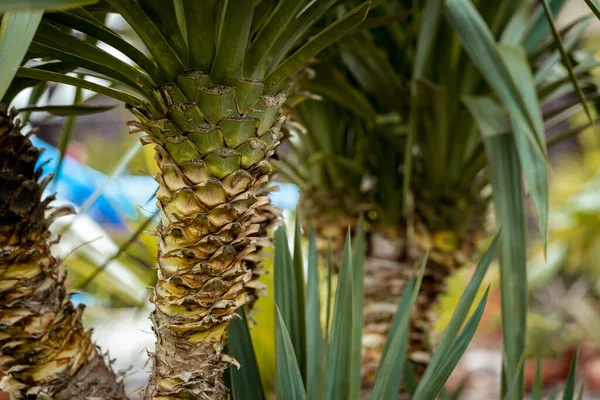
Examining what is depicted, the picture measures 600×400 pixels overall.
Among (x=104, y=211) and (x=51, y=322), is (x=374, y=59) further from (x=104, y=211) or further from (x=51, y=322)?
(x=104, y=211)

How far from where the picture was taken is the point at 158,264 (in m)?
0.40

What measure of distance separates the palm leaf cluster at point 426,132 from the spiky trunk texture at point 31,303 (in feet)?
1.06

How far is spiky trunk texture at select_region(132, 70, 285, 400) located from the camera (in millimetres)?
364

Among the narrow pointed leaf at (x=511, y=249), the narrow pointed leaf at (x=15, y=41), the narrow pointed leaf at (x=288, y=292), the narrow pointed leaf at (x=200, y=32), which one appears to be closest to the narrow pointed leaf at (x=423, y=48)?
the narrow pointed leaf at (x=511, y=249)

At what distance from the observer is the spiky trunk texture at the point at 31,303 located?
1.38 feet

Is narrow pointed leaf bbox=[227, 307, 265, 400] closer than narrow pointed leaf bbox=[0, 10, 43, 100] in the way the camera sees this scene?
No

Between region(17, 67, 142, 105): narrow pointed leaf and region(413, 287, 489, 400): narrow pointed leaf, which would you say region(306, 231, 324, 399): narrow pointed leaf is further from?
region(17, 67, 142, 105): narrow pointed leaf

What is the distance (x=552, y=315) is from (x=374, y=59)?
2.75 meters

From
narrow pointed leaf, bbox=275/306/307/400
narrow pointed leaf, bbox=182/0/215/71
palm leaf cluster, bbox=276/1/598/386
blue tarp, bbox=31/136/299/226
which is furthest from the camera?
blue tarp, bbox=31/136/299/226

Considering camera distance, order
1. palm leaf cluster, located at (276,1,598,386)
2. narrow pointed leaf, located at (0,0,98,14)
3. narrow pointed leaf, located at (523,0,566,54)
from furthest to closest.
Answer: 1. narrow pointed leaf, located at (523,0,566,54)
2. palm leaf cluster, located at (276,1,598,386)
3. narrow pointed leaf, located at (0,0,98,14)

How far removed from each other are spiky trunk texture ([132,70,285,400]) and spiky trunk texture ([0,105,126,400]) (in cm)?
11

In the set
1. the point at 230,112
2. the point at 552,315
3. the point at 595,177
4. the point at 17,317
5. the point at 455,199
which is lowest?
the point at 17,317

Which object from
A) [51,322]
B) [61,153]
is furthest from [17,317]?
[61,153]

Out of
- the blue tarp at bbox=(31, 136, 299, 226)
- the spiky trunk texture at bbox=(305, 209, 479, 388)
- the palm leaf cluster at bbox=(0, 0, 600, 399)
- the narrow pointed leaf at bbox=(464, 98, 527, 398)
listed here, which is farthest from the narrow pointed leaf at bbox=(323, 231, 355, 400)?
the blue tarp at bbox=(31, 136, 299, 226)
